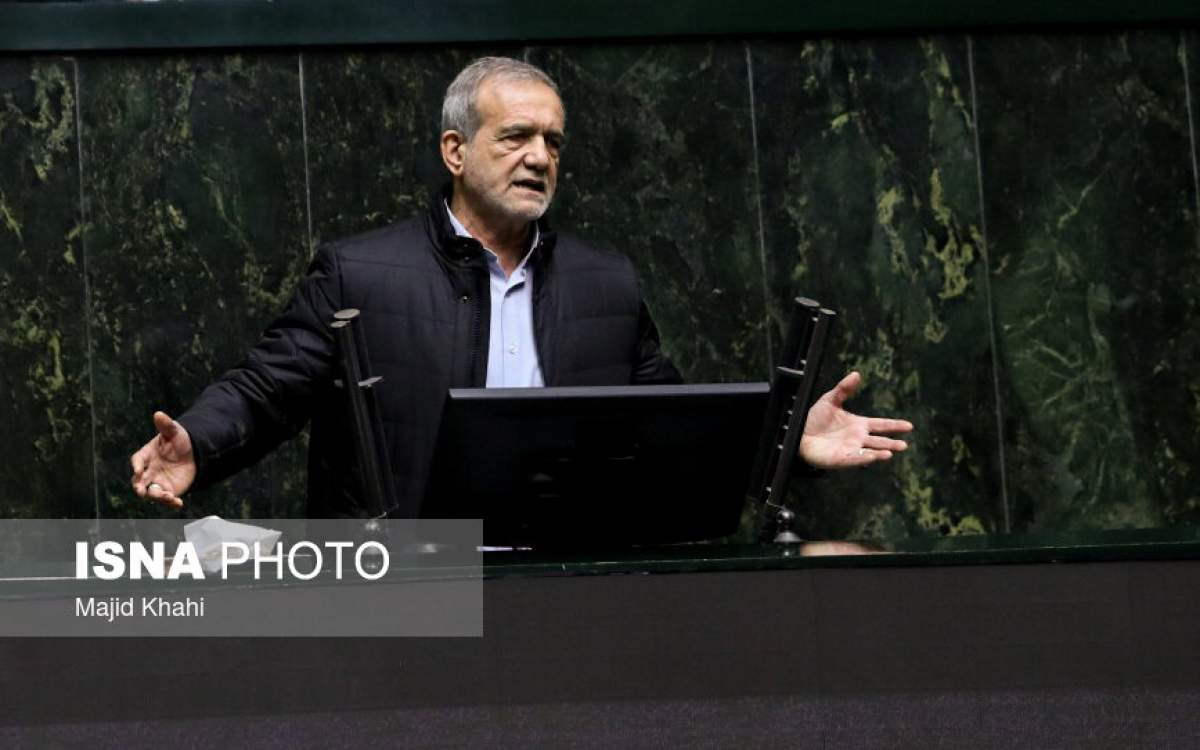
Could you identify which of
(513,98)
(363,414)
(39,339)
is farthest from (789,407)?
(39,339)

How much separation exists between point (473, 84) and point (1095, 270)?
2109 millimetres

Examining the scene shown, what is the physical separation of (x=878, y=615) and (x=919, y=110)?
3.12 m

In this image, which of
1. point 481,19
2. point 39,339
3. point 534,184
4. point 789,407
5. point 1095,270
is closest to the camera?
point 789,407

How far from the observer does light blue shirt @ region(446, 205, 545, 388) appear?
157 inches

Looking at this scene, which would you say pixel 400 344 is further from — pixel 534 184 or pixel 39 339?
pixel 39 339

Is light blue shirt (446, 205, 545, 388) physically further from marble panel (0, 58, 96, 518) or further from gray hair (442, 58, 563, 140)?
marble panel (0, 58, 96, 518)

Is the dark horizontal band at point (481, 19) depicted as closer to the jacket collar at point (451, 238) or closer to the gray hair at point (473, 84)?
the gray hair at point (473, 84)

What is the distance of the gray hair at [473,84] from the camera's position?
4.09m

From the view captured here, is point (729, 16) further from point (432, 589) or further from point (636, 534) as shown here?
point (432, 589)

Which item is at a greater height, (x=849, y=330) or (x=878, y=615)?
(x=849, y=330)

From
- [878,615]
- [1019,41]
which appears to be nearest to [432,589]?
[878,615]

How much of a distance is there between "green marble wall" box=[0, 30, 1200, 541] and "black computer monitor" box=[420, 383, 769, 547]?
2.23 metres

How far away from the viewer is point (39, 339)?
5082mm

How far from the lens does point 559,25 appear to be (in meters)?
5.25
